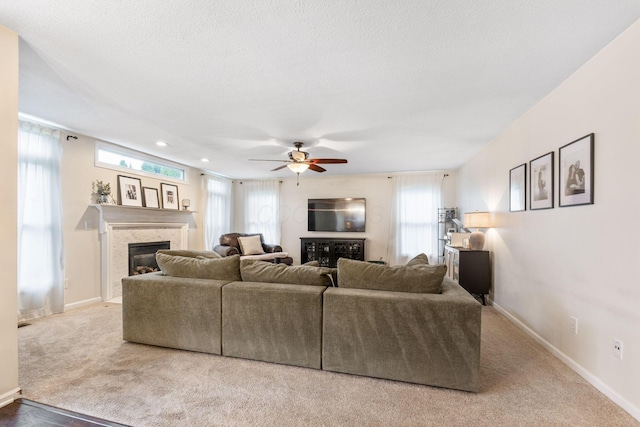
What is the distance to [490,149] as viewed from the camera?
13.7 ft

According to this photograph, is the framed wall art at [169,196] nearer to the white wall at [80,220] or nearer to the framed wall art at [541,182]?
the white wall at [80,220]

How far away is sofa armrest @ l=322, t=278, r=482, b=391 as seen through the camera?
1.98 metres

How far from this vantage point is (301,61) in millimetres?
2156

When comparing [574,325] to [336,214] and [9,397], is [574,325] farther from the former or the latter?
[336,214]

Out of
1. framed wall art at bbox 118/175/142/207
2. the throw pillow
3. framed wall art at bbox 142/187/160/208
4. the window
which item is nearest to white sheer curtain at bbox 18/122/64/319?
the window

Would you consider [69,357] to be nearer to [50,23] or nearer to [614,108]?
[50,23]

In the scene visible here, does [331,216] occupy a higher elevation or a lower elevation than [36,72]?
lower

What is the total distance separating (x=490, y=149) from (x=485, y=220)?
108 centimetres

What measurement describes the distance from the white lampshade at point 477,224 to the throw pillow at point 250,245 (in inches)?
173

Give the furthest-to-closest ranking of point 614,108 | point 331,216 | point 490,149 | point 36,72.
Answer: point 331,216 → point 490,149 → point 36,72 → point 614,108

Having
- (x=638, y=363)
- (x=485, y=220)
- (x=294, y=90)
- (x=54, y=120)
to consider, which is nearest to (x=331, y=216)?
(x=485, y=220)

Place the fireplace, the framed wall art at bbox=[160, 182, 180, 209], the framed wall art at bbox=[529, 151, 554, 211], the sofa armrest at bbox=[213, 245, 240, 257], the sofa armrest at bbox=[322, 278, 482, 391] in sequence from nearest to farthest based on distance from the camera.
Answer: the sofa armrest at bbox=[322, 278, 482, 391] → the framed wall art at bbox=[529, 151, 554, 211] → the fireplace → the framed wall art at bbox=[160, 182, 180, 209] → the sofa armrest at bbox=[213, 245, 240, 257]

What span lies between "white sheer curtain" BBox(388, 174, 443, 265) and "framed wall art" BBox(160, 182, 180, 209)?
472 cm

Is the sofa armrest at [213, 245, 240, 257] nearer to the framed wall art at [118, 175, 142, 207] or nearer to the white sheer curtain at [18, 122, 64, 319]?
the framed wall art at [118, 175, 142, 207]
